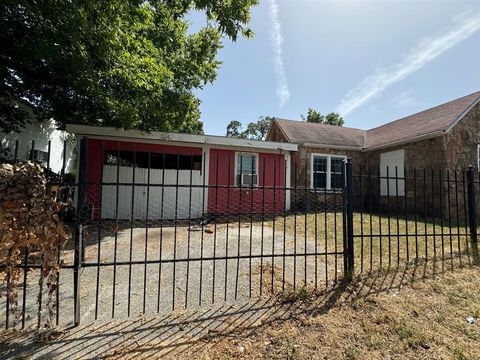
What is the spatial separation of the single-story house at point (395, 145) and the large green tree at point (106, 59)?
607cm

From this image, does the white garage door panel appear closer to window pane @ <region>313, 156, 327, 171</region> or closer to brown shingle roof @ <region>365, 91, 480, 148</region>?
window pane @ <region>313, 156, 327, 171</region>

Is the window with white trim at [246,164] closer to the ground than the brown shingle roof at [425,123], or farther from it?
closer to the ground

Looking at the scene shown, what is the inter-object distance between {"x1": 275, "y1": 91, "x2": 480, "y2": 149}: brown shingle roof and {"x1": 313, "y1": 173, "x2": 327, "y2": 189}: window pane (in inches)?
65.0

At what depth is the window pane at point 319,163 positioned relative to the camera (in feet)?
46.5

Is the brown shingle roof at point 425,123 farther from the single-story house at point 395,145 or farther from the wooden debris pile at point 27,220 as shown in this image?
the wooden debris pile at point 27,220

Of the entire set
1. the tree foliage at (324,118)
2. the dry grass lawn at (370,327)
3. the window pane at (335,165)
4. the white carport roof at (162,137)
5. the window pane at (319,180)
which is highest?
the tree foliage at (324,118)

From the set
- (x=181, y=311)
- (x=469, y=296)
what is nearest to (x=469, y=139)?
(x=469, y=296)

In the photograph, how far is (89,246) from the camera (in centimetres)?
690

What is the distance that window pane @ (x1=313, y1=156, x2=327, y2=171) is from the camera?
14.2 m

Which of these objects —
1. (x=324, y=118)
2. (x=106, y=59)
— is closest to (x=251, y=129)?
(x=324, y=118)

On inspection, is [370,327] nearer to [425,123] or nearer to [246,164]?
[246,164]

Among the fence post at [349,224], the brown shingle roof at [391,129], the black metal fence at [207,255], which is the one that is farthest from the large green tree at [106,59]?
the brown shingle roof at [391,129]

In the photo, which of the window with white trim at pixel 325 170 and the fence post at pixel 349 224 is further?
the window with white trim at pixel 325 170

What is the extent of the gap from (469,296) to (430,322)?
→ 1.15 meters
